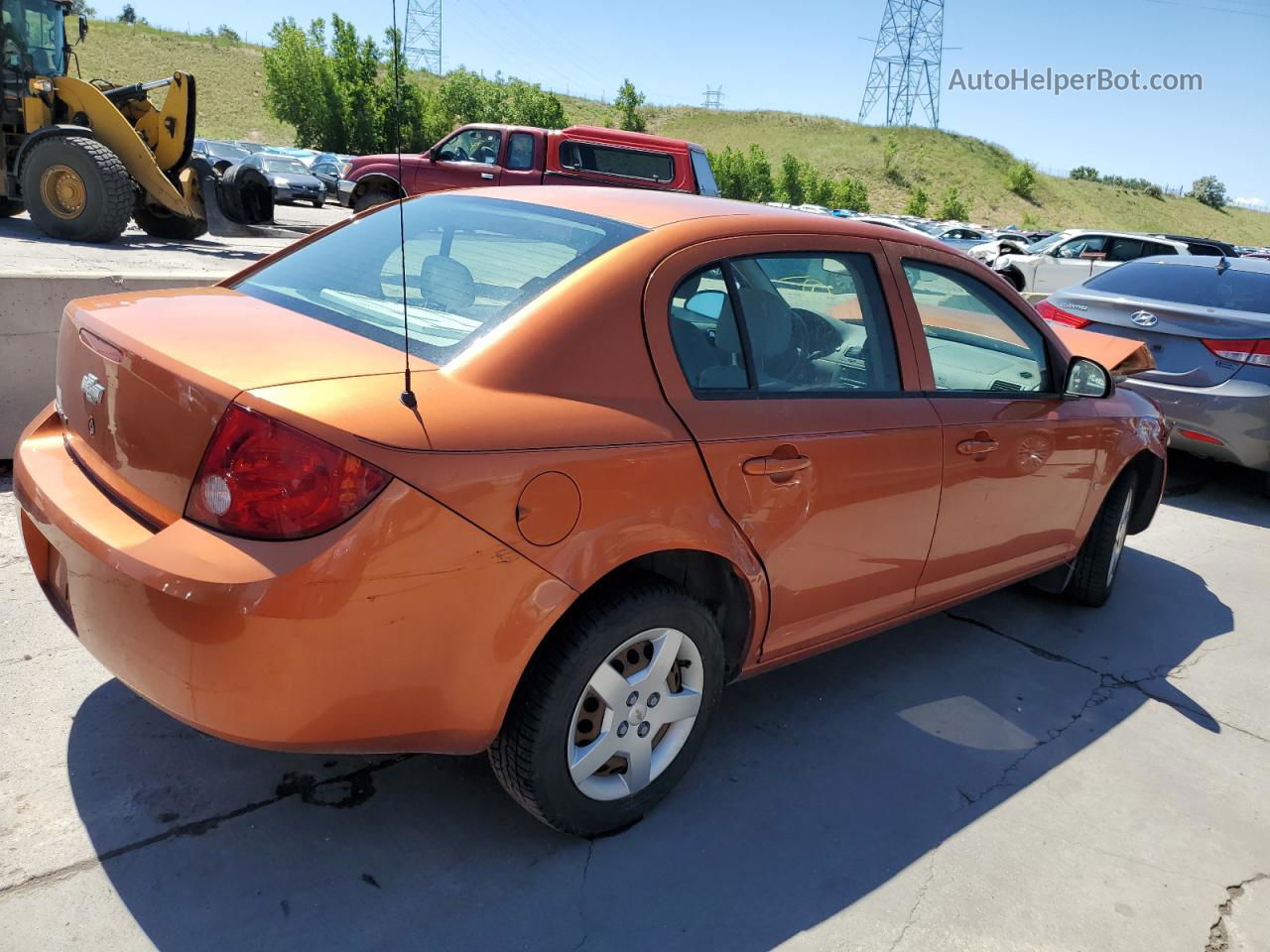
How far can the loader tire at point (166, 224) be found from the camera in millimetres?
12984

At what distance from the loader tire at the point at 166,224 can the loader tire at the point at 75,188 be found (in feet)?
4.57

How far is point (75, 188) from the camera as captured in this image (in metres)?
11.3

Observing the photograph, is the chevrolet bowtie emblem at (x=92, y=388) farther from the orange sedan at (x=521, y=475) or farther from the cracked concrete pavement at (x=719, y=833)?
the cracked concrete pavement at (x=719, y=833)

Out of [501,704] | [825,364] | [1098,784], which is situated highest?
[825,364]

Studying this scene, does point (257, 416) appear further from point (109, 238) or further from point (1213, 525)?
point (109, 238)

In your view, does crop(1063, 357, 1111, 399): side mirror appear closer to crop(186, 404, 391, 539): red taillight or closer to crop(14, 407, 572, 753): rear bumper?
crop(14, 407, 572, 753): rear bumper

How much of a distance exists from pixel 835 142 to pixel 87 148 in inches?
3378

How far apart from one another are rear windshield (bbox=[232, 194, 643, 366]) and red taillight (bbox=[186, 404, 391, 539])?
40 cm

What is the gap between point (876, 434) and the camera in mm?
2963

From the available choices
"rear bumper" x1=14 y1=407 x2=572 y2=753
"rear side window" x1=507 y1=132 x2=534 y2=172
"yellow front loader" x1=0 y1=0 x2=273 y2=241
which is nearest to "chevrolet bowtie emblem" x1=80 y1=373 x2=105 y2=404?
"rear bumper" x1=14 y1=407 x2=572 y2=753

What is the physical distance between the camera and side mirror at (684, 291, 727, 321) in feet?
8.64

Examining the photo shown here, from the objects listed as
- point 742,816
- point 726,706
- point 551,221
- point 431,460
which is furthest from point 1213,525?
point 431,460

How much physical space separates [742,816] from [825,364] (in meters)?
1.36

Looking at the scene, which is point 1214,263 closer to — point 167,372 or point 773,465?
point 773,465
